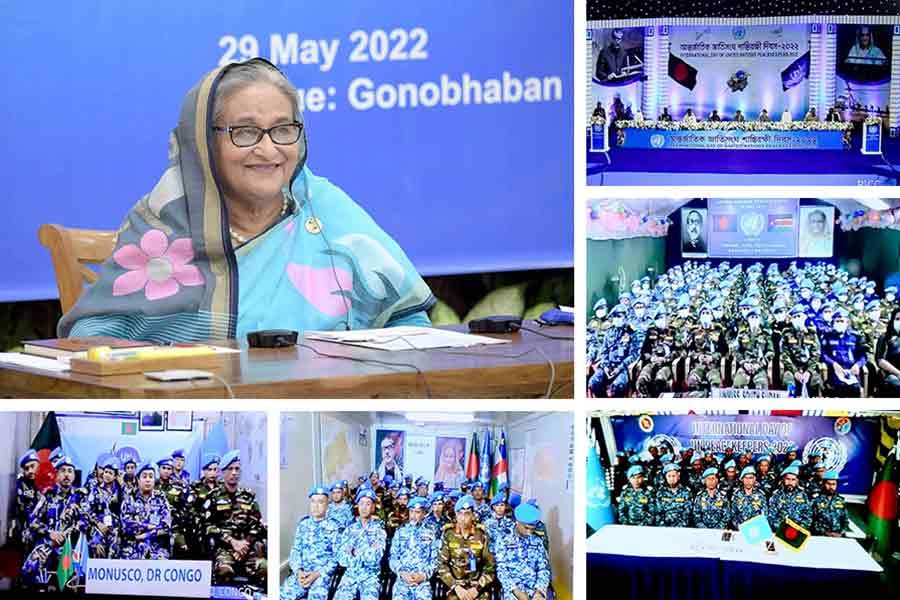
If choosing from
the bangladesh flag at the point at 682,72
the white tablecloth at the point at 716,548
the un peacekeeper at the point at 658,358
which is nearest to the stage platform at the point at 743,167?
the bangladesh flag at the point at 682,72

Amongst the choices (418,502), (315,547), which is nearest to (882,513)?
(418,502)

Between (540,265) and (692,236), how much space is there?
1.03ft

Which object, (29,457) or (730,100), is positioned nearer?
(730,100)

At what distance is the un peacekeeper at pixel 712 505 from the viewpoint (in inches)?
90.4

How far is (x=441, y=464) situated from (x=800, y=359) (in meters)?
0.77

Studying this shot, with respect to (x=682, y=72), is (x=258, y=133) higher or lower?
lower

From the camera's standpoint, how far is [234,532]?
2355 millimetres

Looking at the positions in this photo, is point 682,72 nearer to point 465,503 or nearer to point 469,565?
point 465,503

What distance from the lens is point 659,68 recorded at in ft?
7.42

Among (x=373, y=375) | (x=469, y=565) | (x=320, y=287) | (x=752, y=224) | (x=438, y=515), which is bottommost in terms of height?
(x=469, y=565)

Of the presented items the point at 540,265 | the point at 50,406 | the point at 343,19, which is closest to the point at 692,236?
the point at 540,265

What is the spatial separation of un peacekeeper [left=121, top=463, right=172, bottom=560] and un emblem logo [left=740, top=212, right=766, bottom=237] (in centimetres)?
134

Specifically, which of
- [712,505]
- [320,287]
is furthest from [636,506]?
[320,287]

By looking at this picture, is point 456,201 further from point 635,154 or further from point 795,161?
point 795,161
